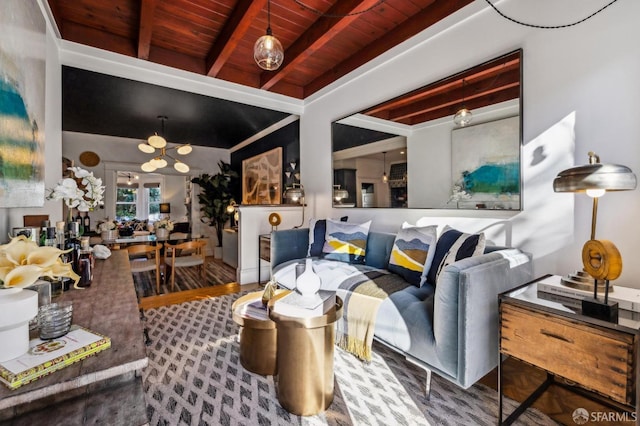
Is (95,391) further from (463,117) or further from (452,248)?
(463,117)

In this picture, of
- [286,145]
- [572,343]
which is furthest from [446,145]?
[286,145]

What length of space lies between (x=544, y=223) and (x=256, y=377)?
224 cm

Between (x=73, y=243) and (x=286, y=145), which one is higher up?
(x=286, y=145)

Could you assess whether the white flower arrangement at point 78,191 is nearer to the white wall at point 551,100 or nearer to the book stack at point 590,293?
the white wall at point 551,100

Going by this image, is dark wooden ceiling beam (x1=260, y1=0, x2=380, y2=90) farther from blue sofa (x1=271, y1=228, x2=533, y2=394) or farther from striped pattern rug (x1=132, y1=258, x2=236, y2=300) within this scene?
striped pattern rug (x1=132, y1=258, x2=236, y2=300)

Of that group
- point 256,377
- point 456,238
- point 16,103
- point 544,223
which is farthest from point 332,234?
point 16,103

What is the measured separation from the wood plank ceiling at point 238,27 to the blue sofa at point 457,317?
215 centimetres

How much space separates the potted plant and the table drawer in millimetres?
6110

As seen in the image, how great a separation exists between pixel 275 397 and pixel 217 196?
5703 mm

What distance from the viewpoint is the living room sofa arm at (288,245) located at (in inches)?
133

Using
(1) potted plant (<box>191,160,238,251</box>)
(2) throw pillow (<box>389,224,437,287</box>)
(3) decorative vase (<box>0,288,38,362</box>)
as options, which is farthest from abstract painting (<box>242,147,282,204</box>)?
(3) decorative vase (<box>0,288,38,362</box>)

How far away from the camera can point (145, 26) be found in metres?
2.65

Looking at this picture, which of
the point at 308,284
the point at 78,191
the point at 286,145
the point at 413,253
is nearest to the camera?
A: the point at 308,284

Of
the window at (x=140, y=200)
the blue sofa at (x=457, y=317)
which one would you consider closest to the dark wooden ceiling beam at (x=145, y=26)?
the blue sofa at (x=457, y=317)
